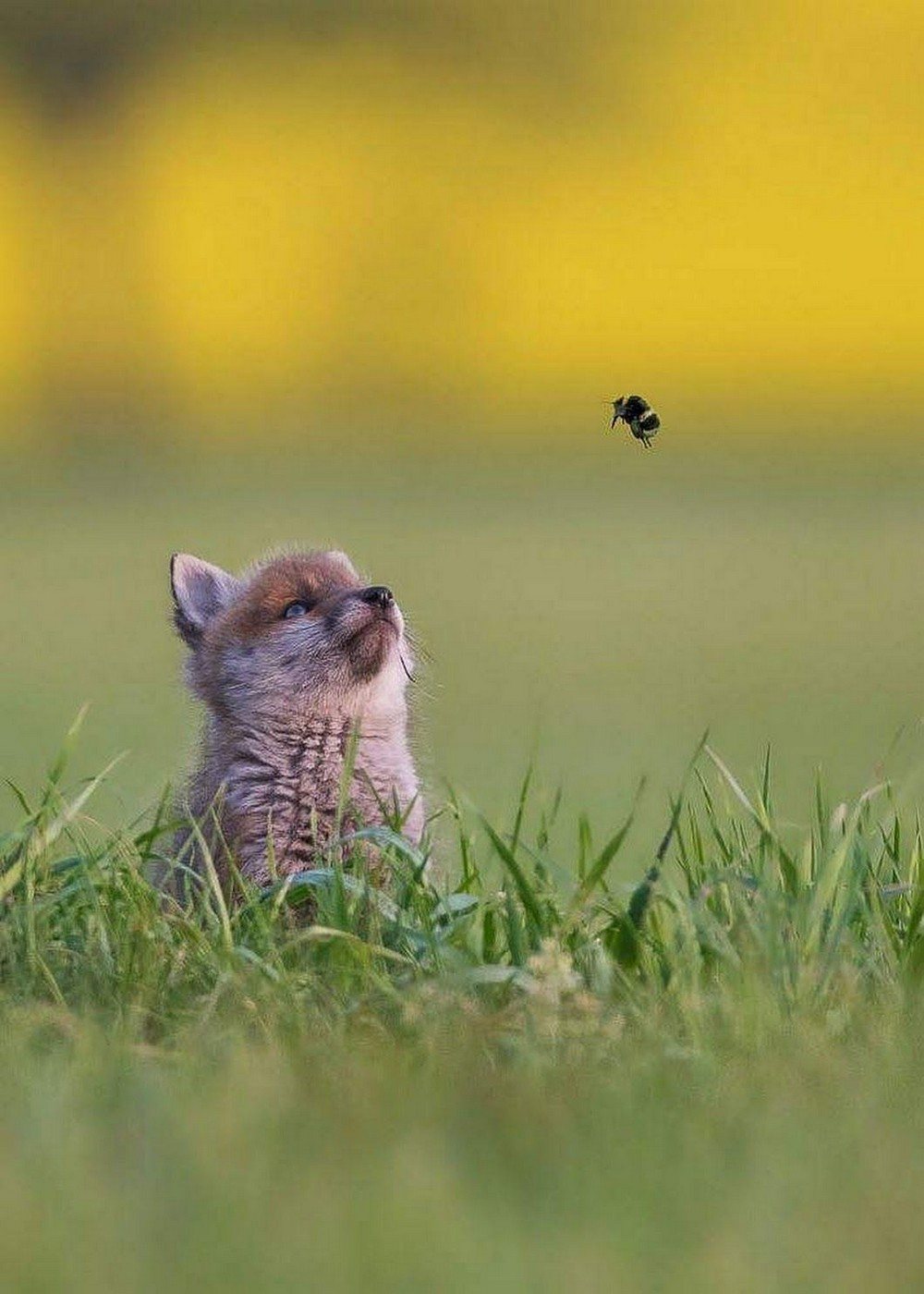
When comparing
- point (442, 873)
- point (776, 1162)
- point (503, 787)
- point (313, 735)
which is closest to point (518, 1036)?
point (776, 1162)

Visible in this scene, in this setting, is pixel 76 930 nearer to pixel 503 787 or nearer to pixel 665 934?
pixel 665 934

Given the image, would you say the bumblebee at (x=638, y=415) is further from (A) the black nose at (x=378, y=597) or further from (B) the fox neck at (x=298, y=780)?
(B) the fox neck at (x=298, y=780)

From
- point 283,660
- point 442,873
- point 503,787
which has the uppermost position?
point 283,660

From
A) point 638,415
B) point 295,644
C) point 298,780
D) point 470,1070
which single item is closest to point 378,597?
point 295,644

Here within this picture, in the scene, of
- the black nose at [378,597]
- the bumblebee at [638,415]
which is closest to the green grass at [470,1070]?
the bumblebee at [638,415]

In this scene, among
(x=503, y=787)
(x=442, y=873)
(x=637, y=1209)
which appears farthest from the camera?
(x=503, y=787)

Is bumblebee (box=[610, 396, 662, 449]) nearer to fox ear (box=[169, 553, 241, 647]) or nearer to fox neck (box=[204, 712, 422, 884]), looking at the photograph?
fox neck (box=[204, 712, 422, 884])

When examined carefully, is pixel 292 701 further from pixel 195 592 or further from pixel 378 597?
pixel 195 592
